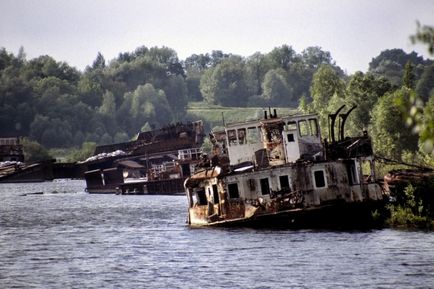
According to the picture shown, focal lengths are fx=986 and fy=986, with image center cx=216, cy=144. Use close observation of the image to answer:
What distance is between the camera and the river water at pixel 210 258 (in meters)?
38.8

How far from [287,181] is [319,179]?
1748 mm

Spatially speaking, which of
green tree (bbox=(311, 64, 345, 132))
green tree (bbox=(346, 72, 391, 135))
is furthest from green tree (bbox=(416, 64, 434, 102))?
green tree (bbox=(346, 72, 391, 135))

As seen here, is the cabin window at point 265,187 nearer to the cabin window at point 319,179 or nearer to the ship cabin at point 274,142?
the ship cabin at point 274,142

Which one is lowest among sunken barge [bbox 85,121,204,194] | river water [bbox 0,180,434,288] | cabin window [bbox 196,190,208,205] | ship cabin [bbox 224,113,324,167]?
river water [bbox 0,180,434,288]

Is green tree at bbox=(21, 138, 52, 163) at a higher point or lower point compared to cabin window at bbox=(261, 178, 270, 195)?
higher

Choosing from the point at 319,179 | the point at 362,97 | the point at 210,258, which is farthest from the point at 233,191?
the point at 362,97

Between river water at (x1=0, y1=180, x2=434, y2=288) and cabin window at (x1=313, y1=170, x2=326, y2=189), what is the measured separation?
2549 millimetres

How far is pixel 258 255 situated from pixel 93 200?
66452 mm

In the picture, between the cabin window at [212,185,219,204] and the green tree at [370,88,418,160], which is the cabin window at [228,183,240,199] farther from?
the green tree at [370,88,418,160]

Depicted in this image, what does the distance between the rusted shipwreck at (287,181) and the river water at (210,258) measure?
3.71ft

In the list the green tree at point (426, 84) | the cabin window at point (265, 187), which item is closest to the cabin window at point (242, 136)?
the cabin window at point (265, 187)

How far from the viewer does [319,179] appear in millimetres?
53125

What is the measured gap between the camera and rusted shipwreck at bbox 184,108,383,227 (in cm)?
5297

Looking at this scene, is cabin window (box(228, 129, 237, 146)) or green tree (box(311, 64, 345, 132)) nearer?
cabin window (box(228, 129, 237, 146))
